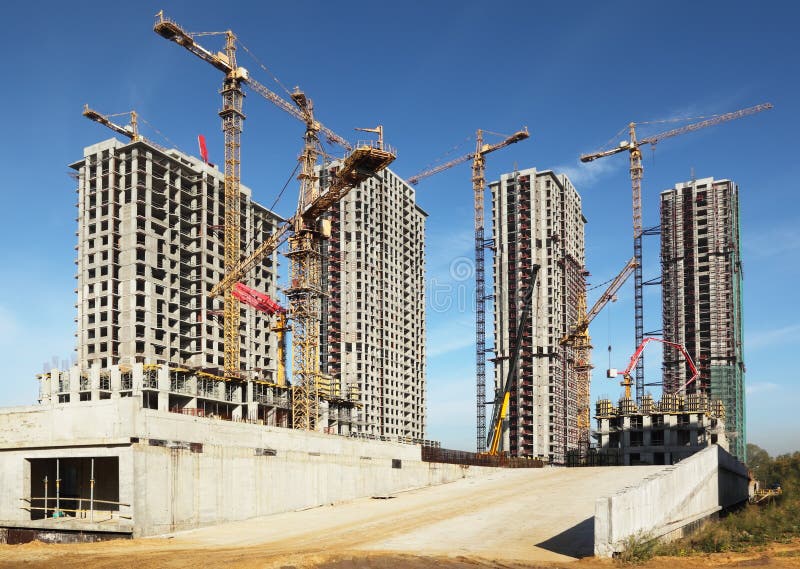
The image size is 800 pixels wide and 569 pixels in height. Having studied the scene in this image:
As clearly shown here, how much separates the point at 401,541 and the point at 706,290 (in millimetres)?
156911

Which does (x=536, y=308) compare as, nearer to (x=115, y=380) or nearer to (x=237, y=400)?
(x=237, y=400)

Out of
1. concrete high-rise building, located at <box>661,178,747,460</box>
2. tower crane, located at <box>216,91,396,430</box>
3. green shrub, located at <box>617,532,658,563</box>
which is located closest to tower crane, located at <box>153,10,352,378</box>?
tower crane, located at <box>216,91,396,430</box>

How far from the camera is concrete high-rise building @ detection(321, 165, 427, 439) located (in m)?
168

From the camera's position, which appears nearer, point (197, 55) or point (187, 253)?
point (197, 55)

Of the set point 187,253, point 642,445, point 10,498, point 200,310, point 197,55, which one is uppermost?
point 197,55

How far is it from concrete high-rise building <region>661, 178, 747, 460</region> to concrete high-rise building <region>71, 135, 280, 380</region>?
3953 inches

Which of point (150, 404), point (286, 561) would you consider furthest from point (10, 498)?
point (150, 404)

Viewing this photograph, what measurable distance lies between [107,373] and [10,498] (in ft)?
218

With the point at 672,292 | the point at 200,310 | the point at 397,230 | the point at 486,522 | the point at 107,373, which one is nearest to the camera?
the point at 486,522

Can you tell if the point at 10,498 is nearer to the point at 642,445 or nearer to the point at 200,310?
the point at 200,310

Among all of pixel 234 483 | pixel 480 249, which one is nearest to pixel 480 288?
pixel 480 249

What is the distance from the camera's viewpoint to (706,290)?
175 meters

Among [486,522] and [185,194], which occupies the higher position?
[185,194]

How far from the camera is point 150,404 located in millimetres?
96750
